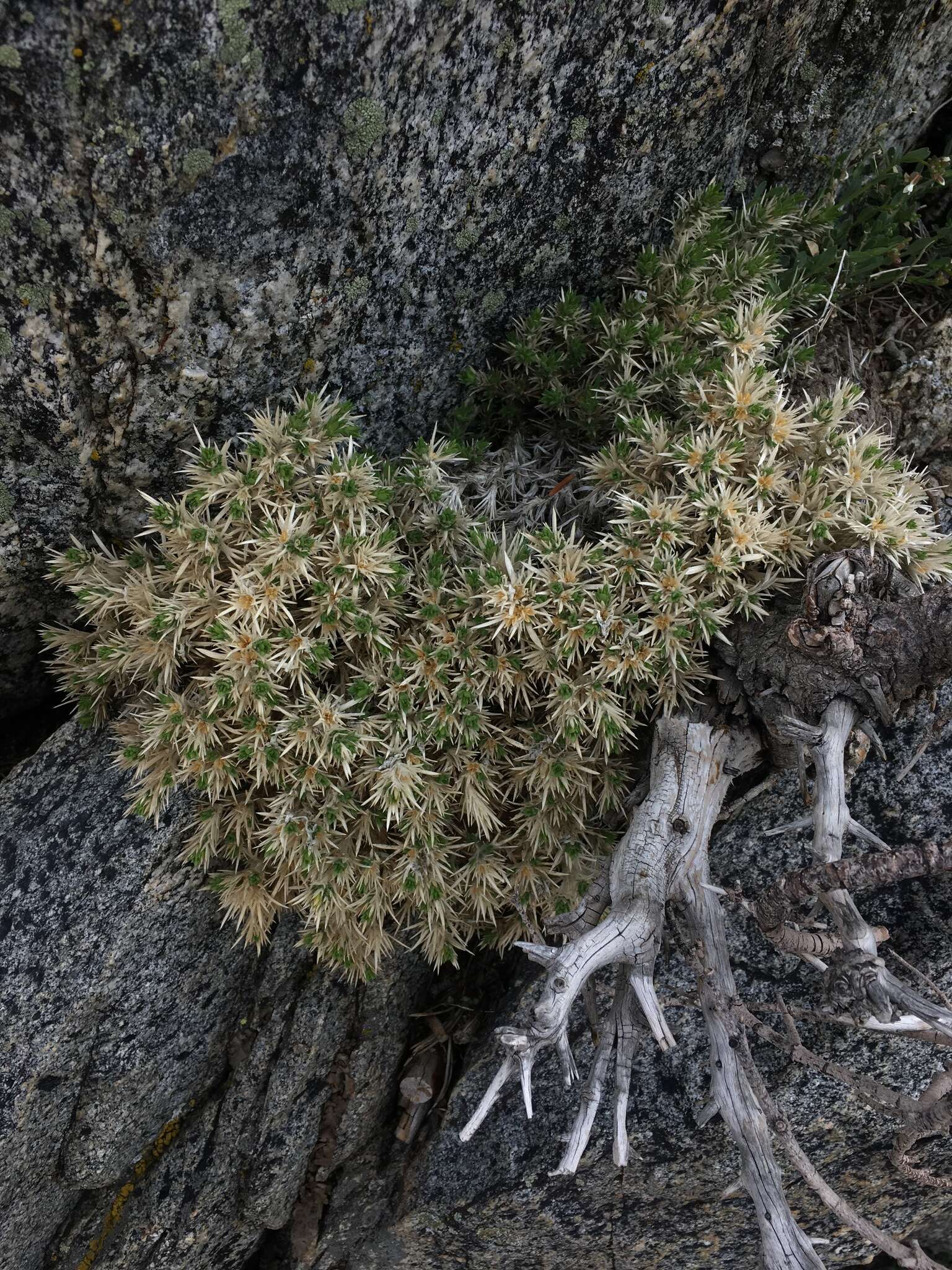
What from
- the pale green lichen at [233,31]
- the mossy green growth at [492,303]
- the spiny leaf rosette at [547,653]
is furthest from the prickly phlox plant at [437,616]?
the pale green lichen at [233,31]

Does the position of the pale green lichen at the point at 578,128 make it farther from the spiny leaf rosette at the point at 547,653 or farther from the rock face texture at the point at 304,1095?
the rock face texture at the point at 304,1095

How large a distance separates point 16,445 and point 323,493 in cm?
115

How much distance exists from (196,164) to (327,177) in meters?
0.45

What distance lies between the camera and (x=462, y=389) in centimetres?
380

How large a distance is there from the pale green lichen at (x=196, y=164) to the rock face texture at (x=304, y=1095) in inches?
88.0

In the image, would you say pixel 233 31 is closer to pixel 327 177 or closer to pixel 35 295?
pixel 327 177

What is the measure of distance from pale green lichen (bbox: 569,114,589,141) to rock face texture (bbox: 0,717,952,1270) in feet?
9.32

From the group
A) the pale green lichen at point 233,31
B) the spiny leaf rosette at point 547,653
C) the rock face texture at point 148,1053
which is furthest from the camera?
the rock face texture at point 148,1053

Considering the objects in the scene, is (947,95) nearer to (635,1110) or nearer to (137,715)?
(137,715)

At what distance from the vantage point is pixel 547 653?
3.22m

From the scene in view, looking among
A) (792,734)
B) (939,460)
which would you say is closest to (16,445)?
(792,734)

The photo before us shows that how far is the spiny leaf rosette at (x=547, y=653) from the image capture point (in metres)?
3.12

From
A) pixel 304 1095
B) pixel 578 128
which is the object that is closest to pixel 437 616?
pixel 578 128

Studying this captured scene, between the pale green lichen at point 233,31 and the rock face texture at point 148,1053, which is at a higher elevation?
the pale green lichen at point 233,31
